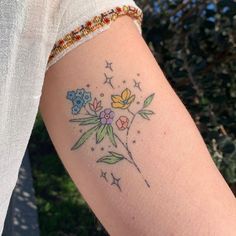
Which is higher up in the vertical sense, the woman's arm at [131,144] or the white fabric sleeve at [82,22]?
the white fabric sleeve at [82,22]

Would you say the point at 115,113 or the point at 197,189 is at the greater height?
the point at 115,113

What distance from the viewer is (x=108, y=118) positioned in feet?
3.23

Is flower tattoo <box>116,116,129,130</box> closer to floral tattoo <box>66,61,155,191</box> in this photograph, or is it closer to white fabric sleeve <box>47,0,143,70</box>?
floral tattoo <box>66,61,155,191</box>

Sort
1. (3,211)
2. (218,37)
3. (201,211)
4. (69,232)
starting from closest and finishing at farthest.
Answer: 1. (201,211)
2. (3,211)
3. (218,37)
4. (69,232)

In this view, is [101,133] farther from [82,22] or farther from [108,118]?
[82,22]

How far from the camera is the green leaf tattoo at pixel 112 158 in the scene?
3.14 feet

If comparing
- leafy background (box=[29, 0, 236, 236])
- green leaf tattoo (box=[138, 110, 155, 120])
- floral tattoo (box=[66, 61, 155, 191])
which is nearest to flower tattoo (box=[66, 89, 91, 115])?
floral tattoo (box=[66, 61, 155, 191])

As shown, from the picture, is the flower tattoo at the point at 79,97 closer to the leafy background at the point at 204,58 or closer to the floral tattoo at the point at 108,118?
the floral tattoo at the point at 108,118

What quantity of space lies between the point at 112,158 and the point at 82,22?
0.83 feet

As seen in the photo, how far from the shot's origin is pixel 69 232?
311cm

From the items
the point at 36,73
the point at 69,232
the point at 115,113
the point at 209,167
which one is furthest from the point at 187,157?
the point at 69,232

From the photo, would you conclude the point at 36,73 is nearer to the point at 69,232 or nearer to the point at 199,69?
the point at 199,69

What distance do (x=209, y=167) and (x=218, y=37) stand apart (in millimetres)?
1263

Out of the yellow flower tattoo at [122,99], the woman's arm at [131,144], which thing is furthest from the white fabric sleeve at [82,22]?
the yellow flower tattoo at [122,99]
